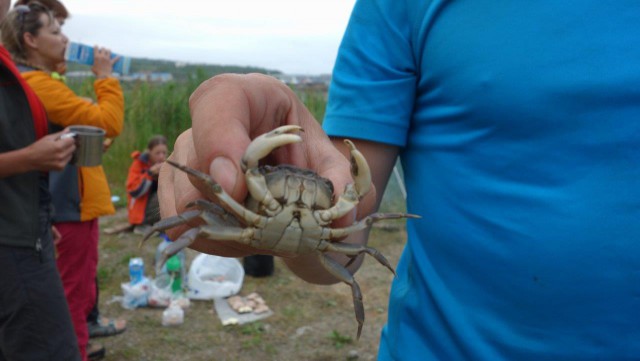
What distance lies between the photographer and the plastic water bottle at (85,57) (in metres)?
4.72

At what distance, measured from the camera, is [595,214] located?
1.43 m

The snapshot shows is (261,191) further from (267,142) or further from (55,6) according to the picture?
(55,6)

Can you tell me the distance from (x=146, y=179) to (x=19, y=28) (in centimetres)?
389

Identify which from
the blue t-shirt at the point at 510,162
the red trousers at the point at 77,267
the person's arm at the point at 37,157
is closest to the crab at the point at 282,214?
the blue t-shirt at the point at 510,162

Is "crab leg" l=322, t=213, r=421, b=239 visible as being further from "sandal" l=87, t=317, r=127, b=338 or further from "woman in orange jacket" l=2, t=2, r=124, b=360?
"sandal" l=87, t=317, r=127, b=338

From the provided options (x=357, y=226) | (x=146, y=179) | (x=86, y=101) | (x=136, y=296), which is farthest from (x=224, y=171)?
(x=146, y=179)

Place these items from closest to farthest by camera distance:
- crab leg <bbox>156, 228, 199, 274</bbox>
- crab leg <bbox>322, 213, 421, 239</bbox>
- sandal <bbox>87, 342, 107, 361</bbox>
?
crab leg <bbox>156, 228, 199, 274</bbox> → crab leg <bbox>322, 213, 421, 239</bbox> → sandal <bbox>87, 342, 107, 361</bbox>

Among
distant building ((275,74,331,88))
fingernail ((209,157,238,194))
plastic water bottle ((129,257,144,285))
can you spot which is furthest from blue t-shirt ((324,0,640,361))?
distant building ((275,74,331,88))

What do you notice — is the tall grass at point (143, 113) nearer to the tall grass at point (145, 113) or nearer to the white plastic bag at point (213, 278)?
the tall grass at point (145, 113)

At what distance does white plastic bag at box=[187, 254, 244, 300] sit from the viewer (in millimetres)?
6684

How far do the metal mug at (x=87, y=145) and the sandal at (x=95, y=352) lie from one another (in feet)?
6.85

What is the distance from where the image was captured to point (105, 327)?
581 cm

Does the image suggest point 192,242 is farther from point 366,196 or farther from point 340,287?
point 340,287

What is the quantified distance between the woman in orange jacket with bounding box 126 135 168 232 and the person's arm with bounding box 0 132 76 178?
405cm
